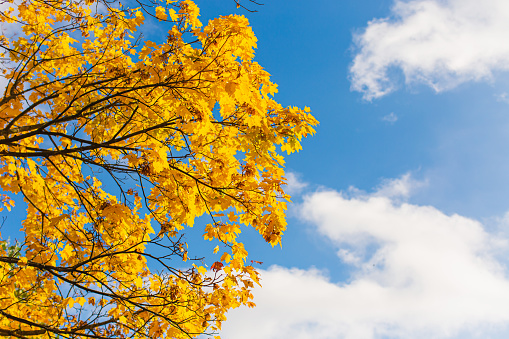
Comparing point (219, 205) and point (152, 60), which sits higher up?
point (152, 60)

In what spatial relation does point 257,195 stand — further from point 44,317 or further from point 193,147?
point 44,317

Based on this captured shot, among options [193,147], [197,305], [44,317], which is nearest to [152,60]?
[193,147]

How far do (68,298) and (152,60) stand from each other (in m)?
4.09

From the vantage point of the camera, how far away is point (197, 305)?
5281mm

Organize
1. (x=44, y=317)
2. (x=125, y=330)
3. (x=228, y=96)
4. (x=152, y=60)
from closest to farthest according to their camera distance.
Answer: (x=228, y=96), (x=152, y=60), (x=125, y=330), (x=44, y=317)

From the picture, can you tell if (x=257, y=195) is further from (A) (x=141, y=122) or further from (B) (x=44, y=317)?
(B) (x=44, y=317)

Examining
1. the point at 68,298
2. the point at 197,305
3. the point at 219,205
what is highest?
the point at 219,205

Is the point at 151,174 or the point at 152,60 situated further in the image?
the point at 151,174

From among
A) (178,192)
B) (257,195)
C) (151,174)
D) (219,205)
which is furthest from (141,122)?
(257,195)

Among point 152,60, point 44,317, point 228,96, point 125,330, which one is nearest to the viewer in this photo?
point 228,96

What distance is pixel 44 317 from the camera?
613 cm

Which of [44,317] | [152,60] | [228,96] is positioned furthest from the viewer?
[44,317]

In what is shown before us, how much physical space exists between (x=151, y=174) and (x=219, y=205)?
1089 millimetres

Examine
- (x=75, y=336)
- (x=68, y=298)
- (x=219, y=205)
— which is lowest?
(x=75, y=336)
